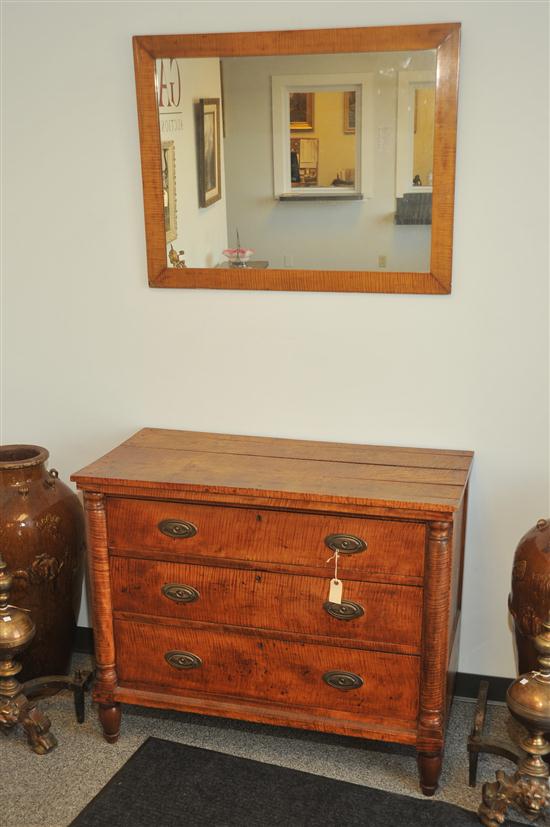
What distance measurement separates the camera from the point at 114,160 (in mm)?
2764

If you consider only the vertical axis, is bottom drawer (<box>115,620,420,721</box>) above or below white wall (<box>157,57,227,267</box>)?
below

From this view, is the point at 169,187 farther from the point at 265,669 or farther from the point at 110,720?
the point at 110,720

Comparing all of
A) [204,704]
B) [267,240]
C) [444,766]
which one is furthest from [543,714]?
[267,240]

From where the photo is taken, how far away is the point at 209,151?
8.71ft

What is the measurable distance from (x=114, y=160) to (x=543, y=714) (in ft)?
6.17

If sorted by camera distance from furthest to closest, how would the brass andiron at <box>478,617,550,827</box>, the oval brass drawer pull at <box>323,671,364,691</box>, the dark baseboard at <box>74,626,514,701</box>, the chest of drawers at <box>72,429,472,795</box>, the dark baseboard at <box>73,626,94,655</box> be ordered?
the dark baseboard at <box>73,626,94,655</box>
the dark baseboard at <box>74,626,514,701</box>
the oval brass drawer pull at <box>323,671,364,691</box>
the chest of drawers at <box>72,429,472,795</box>
the brass andiron at <box>478,617,550,827</box>

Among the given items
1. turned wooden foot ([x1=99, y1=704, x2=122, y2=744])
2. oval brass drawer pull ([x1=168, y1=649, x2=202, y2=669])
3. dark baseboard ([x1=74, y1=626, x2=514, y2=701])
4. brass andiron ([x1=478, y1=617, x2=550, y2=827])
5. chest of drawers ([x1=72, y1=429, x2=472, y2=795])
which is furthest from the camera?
dark baseboard ([x1=74, y1=626, x2=514, y2=701])

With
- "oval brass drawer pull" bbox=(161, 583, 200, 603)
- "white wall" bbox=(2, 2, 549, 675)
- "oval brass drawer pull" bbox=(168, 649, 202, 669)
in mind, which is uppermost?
"white wall" bbox=(2, 2, 549, 675)

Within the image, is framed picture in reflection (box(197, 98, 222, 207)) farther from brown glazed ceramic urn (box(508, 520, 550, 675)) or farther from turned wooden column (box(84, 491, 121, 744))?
brown glazed ceramic urn (box(508, 520, 550, 675))

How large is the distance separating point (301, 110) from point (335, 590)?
4.17 ft

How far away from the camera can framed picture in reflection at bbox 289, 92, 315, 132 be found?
2.55 meters

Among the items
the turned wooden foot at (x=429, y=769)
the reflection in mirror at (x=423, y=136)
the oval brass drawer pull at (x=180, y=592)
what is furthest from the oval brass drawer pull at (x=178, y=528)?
the reflection in mirror at (x=423, y=136)

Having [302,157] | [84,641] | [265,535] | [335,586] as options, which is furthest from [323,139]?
[84,641]

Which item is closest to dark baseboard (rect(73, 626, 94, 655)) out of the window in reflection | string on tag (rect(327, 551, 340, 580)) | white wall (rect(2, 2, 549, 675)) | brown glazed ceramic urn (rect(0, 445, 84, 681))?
brown glazed ceramic urn (rect(0, 445, 84, 681))
